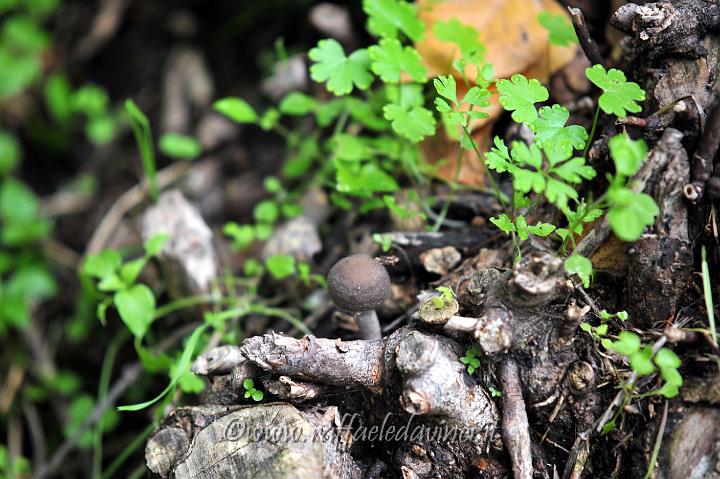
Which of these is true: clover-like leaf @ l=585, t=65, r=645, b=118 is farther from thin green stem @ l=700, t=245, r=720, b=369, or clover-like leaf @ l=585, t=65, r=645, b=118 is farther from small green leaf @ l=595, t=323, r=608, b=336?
small green leaf @ l=595, t=323, r=608, b=336

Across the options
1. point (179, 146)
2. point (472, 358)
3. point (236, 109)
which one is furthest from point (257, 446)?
point (179, 146)

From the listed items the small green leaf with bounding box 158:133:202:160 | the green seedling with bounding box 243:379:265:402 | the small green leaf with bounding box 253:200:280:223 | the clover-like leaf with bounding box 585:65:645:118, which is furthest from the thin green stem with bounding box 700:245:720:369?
the small green leaf with bounding box 158:133:202:160

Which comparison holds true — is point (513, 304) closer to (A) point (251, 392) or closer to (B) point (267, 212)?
(A) point (251, 392)

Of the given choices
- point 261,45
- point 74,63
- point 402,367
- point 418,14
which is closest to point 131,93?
point 74,63

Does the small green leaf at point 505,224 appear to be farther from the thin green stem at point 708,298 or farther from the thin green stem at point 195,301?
the thin green stem at point 195,301

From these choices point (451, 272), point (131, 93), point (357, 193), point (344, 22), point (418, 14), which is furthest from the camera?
point (131, 93)

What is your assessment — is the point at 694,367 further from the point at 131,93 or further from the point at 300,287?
the point at 131,93

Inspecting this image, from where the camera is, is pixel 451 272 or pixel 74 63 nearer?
pixel 451 272

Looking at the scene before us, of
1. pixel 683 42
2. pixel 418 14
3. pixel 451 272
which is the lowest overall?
pixel 451 272
